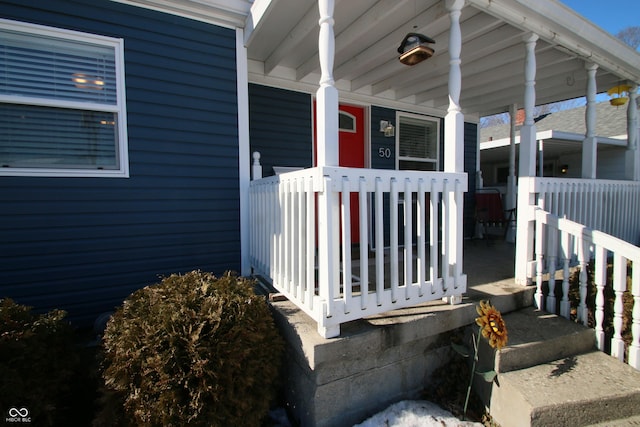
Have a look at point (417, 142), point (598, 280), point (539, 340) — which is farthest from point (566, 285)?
point (417, 142)

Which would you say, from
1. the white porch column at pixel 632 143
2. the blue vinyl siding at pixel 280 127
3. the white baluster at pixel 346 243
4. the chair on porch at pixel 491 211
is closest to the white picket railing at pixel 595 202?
the white porch column at pixel 632 143

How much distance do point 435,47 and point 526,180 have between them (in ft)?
5.39

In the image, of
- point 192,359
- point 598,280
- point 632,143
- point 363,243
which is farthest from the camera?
point 632,143

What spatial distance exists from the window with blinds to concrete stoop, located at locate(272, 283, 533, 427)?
301cm

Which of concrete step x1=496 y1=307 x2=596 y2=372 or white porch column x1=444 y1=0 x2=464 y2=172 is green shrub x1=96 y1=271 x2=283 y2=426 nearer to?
concrete step x1=496 y1=307 x2=596 y2=372

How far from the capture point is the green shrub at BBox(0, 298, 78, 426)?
1.57 meters

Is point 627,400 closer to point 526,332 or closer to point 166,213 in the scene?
point 526,332

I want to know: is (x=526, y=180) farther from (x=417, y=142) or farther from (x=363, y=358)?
(x=417, y=142)

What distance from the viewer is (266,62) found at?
11.6ft

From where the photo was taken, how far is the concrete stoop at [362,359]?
70.9 inches

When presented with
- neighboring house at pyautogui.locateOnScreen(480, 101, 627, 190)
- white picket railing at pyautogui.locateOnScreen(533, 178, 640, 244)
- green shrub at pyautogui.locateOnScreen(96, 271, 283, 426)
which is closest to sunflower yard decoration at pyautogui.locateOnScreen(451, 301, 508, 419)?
green shrub at pyautogui.locateOnScreen(96, 271, 283, 426)

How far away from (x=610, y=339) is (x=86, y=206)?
4.16m

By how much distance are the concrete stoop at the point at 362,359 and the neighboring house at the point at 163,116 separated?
36 cm

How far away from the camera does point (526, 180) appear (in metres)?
2.78
